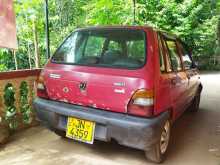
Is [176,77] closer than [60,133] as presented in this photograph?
Yes

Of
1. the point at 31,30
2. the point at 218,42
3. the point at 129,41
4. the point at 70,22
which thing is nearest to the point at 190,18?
the point at 218,42

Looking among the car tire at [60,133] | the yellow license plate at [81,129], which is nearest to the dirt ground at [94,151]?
the car tire at [60,133]

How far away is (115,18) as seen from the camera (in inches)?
404

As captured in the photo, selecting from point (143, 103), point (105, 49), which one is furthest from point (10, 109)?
point (143, 103)

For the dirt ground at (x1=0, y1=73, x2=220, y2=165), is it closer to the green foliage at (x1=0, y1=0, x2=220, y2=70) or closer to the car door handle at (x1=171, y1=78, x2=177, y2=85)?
the car door handle at (x1=171, y1=78, x2=177, y2=85)

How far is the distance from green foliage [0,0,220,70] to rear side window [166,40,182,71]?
63.4 inches

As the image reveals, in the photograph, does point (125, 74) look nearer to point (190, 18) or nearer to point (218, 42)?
point (190, 18)

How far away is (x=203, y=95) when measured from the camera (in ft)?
24.6

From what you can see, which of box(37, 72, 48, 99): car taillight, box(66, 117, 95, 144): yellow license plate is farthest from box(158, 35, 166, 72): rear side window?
box(37, 72, 48, 99): car taillight

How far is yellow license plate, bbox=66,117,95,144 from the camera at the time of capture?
9.57ft

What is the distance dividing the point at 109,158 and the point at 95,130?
52cm

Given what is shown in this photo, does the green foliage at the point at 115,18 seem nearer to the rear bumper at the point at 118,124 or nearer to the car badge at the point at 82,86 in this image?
the car badge at the point at 82,86

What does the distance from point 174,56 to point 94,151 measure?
1613 millimetres

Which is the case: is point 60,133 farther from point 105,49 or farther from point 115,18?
point 115,18
